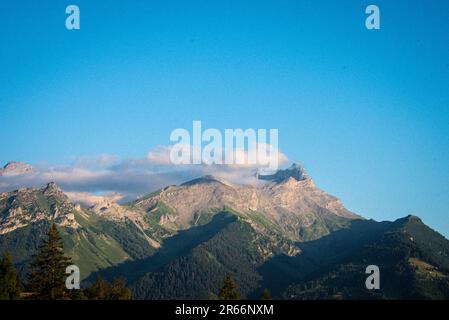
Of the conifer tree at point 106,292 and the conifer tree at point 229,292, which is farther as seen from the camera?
the conifer tree at point 106,292

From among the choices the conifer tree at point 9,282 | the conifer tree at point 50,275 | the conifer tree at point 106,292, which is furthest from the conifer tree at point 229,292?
the conifer tree at point 9,282

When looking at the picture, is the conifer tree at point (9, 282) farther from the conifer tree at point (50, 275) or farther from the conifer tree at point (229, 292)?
the conifer tree at point (229, 292)

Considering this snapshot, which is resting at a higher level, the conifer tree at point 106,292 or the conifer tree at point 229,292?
the conifer tree at point 229,292

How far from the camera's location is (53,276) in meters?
110

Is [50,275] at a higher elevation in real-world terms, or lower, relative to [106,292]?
higher

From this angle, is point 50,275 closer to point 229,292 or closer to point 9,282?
point 9,282

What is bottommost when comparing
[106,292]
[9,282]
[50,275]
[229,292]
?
[106,292]

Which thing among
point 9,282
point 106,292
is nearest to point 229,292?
point 106,292

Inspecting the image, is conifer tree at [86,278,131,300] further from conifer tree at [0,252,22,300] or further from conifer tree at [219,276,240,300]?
conifer tree at [219,276,240,300]

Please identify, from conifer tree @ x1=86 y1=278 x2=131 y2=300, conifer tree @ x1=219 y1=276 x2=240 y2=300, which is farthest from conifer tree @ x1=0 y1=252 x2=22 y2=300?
conifer tree @ x1=219 y1=276 x2=240 y2=300

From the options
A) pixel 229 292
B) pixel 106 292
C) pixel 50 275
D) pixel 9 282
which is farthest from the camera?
pixel 106 292
